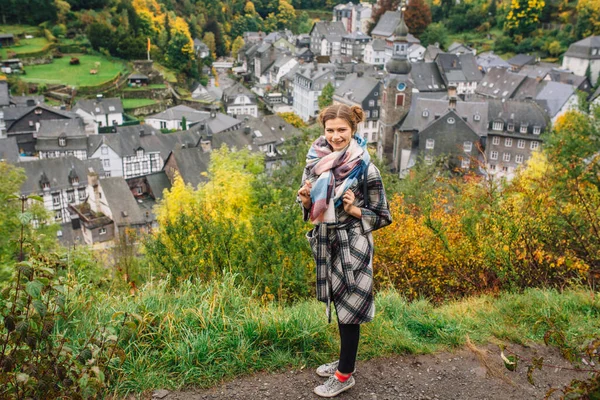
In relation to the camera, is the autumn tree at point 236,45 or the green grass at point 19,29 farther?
the autumn tree at point 236,45

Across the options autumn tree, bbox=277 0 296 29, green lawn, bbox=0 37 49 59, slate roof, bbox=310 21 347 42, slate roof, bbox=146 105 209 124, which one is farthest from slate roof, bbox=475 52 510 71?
green lawn, bbox=0 37 49 59

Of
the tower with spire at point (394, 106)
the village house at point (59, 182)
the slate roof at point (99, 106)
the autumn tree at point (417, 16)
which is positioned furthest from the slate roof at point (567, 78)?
the village house at point (59, 182)

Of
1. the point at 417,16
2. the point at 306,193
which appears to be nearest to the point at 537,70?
the point at 417,16

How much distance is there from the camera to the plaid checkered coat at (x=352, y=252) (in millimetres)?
4062

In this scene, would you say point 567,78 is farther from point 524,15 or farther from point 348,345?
point 348,345

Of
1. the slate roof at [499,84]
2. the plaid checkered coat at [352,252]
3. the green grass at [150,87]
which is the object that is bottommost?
the green grass at [150,87]

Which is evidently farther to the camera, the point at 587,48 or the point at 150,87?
the point at 150,87

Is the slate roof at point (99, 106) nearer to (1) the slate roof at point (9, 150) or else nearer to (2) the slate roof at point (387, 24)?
(1) the slate roof at point (9, 150)

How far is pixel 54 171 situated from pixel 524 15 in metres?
71.5

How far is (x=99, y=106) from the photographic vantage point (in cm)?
5309

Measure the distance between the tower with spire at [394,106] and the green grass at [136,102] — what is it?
30696 mm

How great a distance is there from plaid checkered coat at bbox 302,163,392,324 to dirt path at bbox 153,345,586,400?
0.71 m

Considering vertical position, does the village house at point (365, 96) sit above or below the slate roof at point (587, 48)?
below

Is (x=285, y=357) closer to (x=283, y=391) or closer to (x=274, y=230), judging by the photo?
(x=283, y=391)
